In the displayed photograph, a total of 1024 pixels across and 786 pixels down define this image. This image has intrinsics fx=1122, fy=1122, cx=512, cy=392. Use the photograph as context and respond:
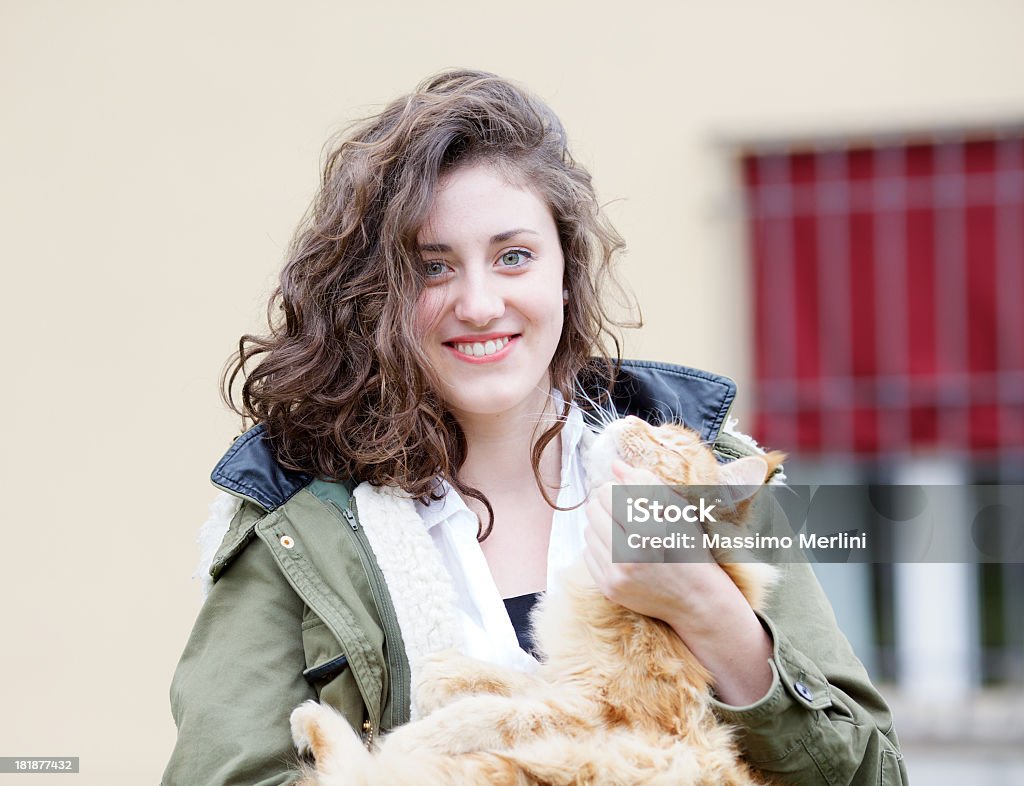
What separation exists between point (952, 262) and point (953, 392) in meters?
0.59

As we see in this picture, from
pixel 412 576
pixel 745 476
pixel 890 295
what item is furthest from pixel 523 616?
pixel 890 295

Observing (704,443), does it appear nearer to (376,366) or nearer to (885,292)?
(376,366)

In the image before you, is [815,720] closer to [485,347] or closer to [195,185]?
[485,347]

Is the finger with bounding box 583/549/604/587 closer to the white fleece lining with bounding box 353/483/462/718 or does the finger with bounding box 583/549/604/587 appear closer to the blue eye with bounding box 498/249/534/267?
the white fleece lining with bounding box 353/483/462/718

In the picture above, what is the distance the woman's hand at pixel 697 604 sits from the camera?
1.79m

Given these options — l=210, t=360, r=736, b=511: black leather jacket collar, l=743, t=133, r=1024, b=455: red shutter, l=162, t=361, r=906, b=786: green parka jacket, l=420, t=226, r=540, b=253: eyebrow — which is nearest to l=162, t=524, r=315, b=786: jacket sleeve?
l=162, t=361, r=906, b=786: green parka jacket

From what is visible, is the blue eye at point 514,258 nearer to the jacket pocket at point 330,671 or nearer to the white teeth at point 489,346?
the white teeth at point 489,346

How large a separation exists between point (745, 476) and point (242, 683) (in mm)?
940

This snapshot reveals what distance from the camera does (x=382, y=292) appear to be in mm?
2051

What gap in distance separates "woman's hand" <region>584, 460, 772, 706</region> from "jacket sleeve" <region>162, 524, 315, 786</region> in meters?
0.54

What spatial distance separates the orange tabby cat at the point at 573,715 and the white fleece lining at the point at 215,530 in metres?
0.34

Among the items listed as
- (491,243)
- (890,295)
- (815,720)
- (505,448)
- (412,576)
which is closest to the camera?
(815,720)

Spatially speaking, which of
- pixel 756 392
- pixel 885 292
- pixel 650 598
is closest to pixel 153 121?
pixel 756 392

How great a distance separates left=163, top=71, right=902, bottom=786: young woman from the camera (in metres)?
1.84
